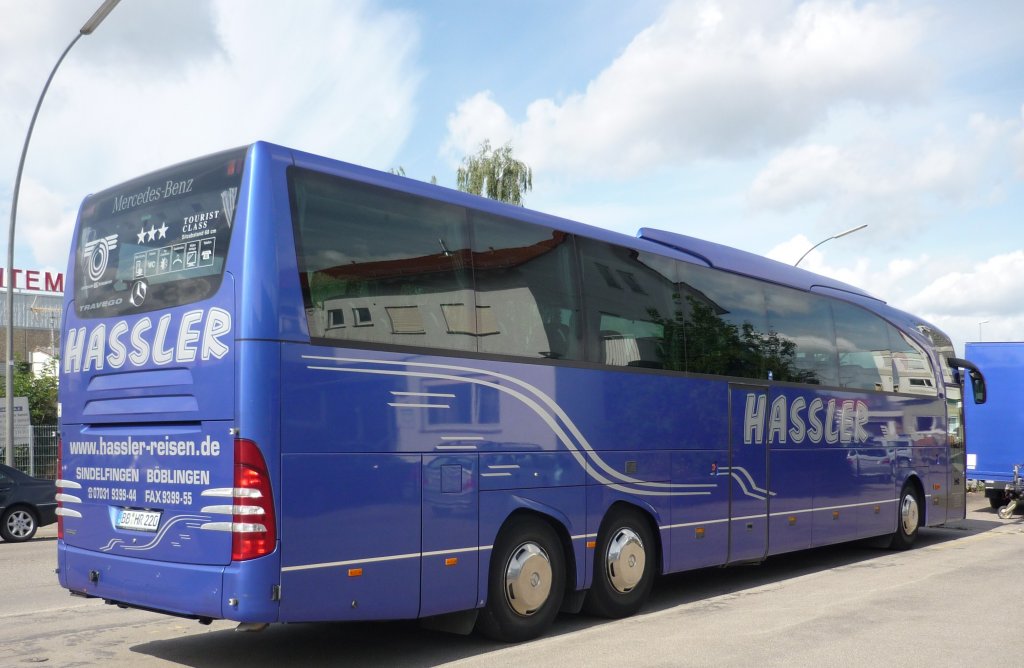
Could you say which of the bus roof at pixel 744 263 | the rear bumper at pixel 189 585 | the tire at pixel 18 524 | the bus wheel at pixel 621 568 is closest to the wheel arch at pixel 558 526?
the bus wheel at pixel 621 568

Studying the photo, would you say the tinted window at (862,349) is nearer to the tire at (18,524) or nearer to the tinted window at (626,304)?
the tinted window at (626,304)

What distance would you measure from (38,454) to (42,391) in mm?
16446

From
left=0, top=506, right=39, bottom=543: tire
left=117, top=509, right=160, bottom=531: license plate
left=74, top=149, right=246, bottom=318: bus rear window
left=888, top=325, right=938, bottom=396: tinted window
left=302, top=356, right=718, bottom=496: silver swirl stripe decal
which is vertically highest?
left=74, top=149, right=246, bottom=318: bus rear window

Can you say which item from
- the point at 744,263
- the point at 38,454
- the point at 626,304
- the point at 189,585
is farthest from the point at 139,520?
Answer: the point at 38,454

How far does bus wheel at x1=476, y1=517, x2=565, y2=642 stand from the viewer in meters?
7.90

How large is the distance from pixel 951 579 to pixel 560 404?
5.93 m

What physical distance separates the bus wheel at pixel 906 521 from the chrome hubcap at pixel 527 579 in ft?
27.0

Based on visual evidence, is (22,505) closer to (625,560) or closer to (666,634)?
(625,560)

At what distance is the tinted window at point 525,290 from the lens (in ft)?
26.2

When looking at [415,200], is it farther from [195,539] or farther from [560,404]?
[195,539]

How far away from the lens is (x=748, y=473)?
11.1m

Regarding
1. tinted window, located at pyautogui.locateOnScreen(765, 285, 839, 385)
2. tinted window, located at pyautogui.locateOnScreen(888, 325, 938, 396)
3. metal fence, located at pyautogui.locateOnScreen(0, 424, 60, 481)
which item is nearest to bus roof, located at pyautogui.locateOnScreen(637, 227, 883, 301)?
tinted window, located at pyautogui.locateOnScreen(765, 285, 839, 385)

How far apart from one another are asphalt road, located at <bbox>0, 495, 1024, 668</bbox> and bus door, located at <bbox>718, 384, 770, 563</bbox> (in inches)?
20.4

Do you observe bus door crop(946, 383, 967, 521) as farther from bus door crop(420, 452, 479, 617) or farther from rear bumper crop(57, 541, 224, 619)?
rear bumper crop(57, 541, 224, 619)
